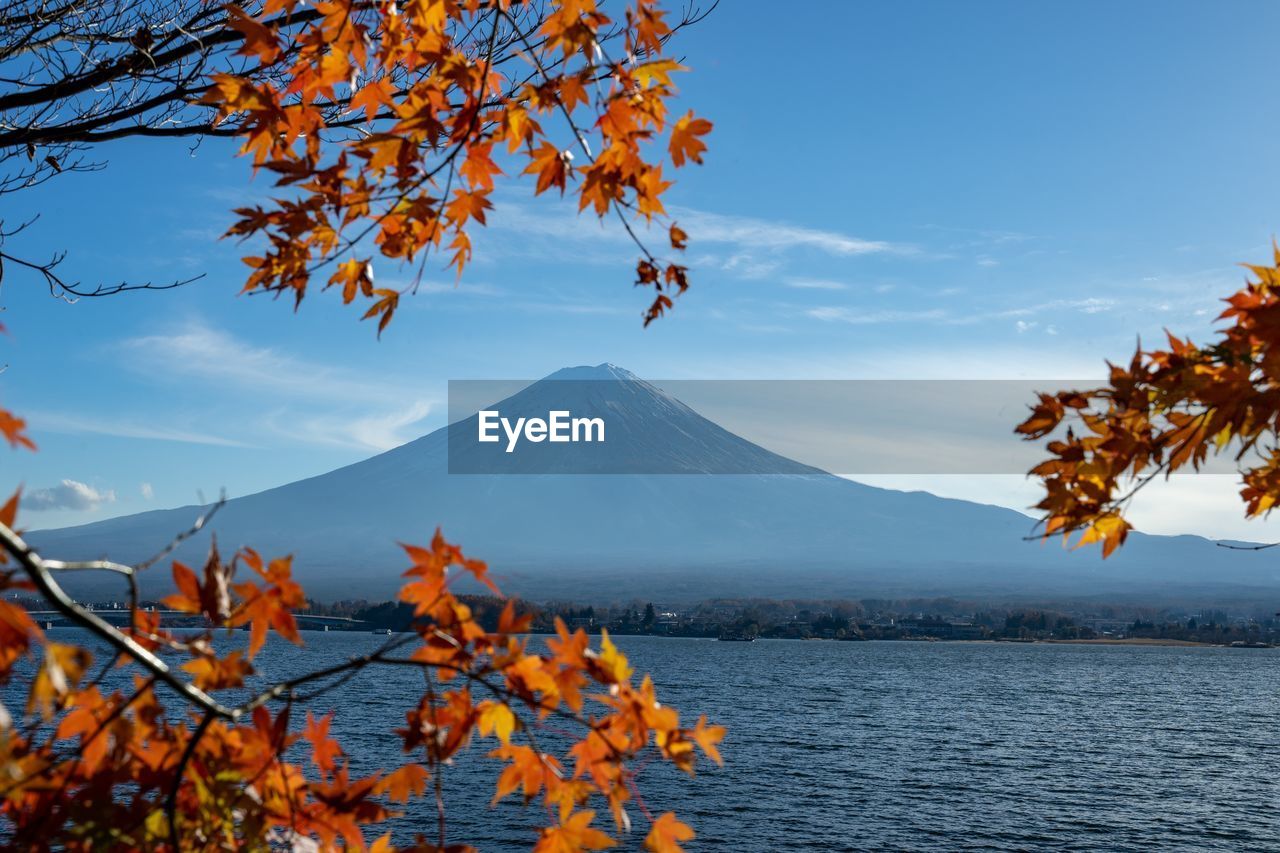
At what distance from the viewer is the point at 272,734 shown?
1.83m

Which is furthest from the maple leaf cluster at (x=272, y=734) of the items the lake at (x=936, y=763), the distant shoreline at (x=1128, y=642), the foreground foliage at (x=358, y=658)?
the distant shoreline at (x=1128, y=642)

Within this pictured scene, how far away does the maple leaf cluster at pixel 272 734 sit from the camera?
1619 mm

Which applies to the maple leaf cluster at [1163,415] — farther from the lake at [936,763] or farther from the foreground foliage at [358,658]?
the lake at [936,763]

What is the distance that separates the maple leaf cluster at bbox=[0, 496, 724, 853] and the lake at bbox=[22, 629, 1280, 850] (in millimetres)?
26283

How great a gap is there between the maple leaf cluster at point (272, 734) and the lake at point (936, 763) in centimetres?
2628

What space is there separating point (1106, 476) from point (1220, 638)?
192m

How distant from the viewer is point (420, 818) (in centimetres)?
2994

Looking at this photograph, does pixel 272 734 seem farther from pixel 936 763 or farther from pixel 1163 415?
pixel 936 763

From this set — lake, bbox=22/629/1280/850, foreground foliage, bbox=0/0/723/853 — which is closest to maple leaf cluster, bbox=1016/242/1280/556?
foreground foliage, bbox=0/0/723/853

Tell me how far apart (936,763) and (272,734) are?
45.5 m

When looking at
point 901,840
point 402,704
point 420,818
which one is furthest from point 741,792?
point 402,704

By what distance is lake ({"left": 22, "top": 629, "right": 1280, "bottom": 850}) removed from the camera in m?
29.8

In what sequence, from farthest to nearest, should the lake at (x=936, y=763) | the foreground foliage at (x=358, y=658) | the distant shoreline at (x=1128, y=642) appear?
1. the distant shoreline at (x=1128, y=642)
2. the lake at (x=936, y=763)
3. the foreground foliage at (x=358, y=658)

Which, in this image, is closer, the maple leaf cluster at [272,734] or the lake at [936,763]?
the maple leaf cluster at [272,734]
